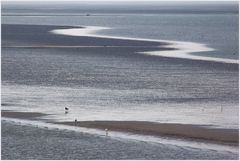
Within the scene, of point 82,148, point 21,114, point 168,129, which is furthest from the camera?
point 21,114

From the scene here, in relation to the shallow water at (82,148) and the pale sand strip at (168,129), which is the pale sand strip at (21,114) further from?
the shallow water at (82,148)

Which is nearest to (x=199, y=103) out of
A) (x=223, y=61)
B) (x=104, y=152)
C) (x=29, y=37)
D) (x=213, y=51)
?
(x=104, y=152)

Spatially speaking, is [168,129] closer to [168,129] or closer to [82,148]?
[168,129]

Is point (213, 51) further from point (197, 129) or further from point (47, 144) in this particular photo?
point (47, 144)

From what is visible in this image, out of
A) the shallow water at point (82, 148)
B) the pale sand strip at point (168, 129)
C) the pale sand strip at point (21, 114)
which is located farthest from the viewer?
the pale sand strip at point (21, 114)

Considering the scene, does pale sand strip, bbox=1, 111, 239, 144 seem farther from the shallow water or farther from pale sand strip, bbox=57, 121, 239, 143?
the shallow water

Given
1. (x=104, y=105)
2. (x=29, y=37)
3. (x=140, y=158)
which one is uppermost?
(x=29, y=37)

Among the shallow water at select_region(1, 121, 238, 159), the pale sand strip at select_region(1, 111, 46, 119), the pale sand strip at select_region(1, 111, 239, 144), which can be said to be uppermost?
the pale sand strip at select_region(1, 111, 46, 119)

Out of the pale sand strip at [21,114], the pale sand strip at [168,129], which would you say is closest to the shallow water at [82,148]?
the pale sand strip at [168,129]

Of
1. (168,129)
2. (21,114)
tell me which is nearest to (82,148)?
(168,129)

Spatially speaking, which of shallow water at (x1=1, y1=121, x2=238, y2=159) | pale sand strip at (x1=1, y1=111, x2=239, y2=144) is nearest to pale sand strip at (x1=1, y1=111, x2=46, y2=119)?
pale sand strip at (x1=1, y1=111, x2=239, y2=144)

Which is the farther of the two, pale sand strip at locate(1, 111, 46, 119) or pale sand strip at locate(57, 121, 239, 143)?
pale sand strip at locate(1, 111, 46, 119)
